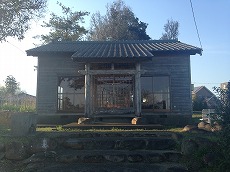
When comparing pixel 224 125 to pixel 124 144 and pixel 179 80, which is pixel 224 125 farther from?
pixel 179 80

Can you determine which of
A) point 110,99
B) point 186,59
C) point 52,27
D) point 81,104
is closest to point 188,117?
point 186,59

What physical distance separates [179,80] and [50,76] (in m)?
7.37

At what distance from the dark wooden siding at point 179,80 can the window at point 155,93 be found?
0.34 meters

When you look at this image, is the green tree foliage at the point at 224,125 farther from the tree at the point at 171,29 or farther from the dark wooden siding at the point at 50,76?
the tree at the point at 171,29

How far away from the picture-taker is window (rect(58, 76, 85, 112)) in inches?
622

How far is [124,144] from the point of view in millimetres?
7863

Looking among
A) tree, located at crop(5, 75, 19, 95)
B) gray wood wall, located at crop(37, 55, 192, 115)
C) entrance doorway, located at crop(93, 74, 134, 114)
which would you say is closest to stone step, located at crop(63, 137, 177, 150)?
entrance doorway, located at crop(93, 74, 134, 114)

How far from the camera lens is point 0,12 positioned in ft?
45.9

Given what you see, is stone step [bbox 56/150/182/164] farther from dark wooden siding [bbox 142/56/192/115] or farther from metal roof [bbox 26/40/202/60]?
dark wooden siding [bbox 142/56/192/115]

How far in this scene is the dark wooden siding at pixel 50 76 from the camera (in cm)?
1549

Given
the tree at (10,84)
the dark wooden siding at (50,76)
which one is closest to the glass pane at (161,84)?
the dark wooden siding at (50,76)

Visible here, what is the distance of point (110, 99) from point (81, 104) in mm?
1734

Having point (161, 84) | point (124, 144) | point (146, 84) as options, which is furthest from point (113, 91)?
point (124, 144)

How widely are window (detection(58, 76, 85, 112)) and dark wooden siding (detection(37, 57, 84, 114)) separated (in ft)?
1.18
